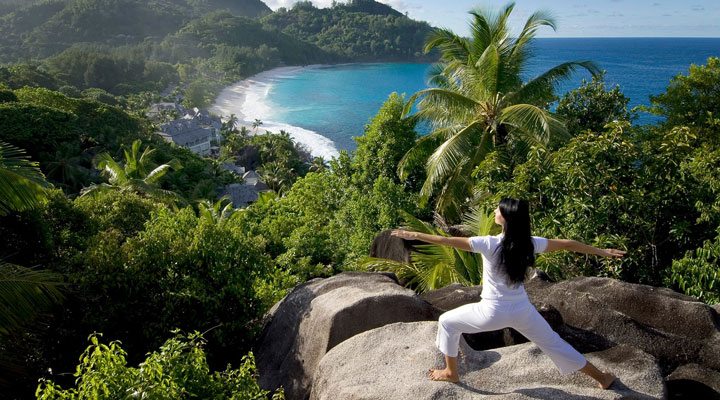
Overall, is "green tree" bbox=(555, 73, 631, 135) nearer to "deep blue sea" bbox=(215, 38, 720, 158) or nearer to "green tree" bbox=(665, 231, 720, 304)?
"green tree" bbox=(665, 231, 720, 304)

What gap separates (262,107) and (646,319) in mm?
86407

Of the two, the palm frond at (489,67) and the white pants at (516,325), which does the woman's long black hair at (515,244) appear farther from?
the palm frond at (489,67)

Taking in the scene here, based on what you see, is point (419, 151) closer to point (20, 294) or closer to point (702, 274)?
point (702, 274)

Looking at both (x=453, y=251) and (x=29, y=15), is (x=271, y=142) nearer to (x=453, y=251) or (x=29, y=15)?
(x=453, y=251)

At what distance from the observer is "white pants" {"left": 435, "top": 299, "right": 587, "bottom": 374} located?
4547 millimetres

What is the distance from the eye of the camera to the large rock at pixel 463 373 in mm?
4641

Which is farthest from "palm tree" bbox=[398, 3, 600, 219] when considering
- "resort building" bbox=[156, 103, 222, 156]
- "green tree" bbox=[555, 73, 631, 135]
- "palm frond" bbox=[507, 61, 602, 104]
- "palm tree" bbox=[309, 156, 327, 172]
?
"resort building" bbox=[156, 103, 222, 156]

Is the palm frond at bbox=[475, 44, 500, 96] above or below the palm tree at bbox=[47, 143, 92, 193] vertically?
above

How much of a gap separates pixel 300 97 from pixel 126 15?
89.6m

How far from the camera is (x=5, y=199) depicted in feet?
21.8

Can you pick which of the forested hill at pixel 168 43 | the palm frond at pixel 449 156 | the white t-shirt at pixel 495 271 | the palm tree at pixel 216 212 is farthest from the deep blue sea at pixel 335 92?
the white t-shirt at pixel 495 271

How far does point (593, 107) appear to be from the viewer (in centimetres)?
1530

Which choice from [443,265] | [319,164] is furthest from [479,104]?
[319,164]

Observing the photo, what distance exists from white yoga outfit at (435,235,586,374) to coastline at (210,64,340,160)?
122 ft
